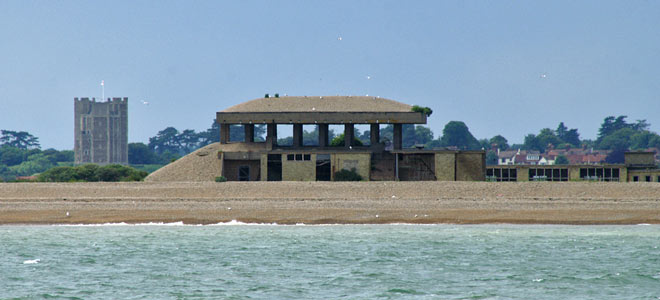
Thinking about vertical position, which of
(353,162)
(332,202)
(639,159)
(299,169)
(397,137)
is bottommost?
(332,202)

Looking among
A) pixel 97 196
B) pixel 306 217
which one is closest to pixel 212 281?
pixel 306 217

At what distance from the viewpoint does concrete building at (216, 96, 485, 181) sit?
253 ft

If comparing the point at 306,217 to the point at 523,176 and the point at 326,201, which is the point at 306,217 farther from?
the point at 523,176

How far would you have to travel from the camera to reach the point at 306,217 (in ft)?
181

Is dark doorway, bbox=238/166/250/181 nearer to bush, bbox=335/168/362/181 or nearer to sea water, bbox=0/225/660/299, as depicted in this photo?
bush, bbox=335/168/362/181

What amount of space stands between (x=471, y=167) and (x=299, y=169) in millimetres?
14281

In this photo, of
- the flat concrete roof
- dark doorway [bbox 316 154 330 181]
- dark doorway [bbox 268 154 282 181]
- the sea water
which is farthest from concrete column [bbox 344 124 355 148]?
the sea water

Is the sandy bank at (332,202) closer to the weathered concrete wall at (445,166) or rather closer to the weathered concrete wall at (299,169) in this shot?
the weathered concrete wall at (299,169)

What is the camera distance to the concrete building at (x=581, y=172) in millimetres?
82250

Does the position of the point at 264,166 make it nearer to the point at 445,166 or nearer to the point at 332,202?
the point at 445,166

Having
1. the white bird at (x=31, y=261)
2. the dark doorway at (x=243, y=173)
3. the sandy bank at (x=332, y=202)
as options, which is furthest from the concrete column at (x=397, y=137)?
the white bird at (x=31, y=261)

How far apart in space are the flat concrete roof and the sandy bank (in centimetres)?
1387

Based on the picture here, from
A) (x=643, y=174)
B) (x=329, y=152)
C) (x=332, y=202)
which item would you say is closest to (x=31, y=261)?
(x=332, y=202)

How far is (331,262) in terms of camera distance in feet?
127
